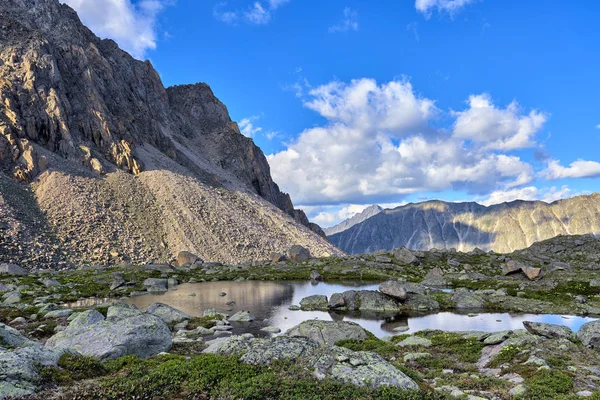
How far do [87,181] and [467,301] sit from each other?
118m

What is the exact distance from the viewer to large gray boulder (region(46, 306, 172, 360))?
21.6 meters

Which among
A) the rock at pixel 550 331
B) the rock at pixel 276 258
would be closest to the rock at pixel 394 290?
the rock at pixel 550 331

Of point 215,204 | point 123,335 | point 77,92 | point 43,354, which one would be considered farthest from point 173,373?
point 77,92

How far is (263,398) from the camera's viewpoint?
48.8 feet

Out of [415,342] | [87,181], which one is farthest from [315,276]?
[87,181]

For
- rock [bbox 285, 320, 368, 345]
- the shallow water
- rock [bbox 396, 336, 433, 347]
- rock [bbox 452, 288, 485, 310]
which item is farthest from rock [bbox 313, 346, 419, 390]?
rock [bbox 452, 288, 485, 310]

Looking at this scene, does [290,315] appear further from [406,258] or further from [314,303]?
[406,258]

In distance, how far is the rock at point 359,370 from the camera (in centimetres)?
1652

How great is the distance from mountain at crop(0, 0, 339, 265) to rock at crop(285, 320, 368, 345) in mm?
87457

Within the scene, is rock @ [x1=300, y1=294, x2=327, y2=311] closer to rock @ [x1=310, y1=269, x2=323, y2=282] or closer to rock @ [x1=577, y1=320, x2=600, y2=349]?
rock @ [x1=577, y1=320, x2=600, y2=349]

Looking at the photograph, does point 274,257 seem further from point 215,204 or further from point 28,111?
point 28,111

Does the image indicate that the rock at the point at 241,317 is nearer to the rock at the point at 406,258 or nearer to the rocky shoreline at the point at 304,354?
the rocky shoreline at the point at 304,354

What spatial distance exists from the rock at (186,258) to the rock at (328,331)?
84.5 m

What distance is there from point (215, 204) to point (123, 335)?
4916 inches
